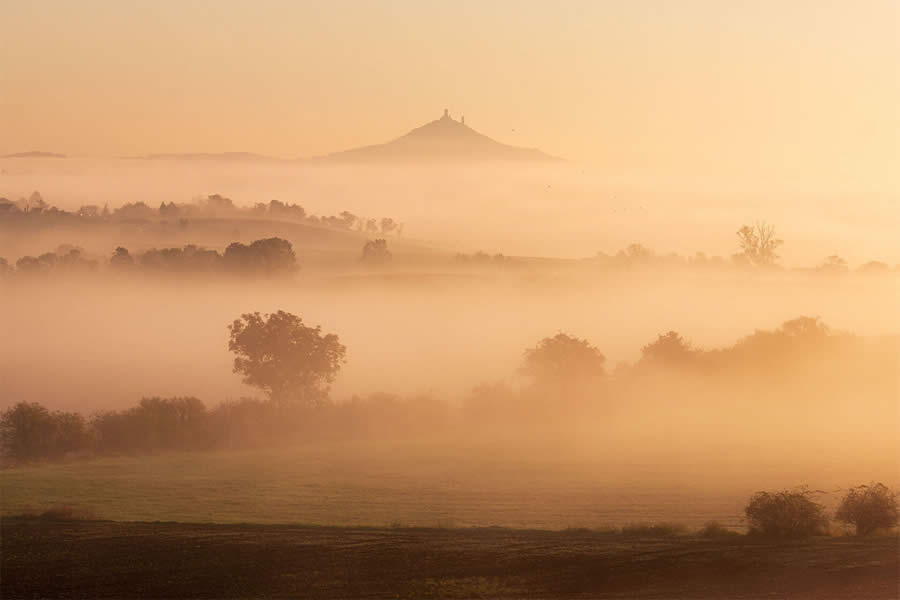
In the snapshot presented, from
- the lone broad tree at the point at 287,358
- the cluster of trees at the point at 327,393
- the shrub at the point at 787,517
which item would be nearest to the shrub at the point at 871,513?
the shrub at the point at 787,517

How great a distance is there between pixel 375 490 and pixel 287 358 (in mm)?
36078

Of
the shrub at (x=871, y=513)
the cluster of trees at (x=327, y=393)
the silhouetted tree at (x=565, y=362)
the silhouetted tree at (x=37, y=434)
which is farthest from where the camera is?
the silhouetted tree at (x=565, y=362)

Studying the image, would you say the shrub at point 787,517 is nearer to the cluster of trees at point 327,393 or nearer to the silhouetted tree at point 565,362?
the cluster of trees at point 327,393

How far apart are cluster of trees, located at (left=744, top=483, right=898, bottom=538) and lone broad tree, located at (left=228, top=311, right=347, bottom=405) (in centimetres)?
5471

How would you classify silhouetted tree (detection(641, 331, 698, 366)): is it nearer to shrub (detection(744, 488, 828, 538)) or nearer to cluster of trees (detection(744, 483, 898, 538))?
cluster of trees (detection(744, 483, 898, 538))

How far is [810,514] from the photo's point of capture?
205 ft

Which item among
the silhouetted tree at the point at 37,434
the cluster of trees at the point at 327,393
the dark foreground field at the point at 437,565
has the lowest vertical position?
the dark foreground field at the point at 437,565

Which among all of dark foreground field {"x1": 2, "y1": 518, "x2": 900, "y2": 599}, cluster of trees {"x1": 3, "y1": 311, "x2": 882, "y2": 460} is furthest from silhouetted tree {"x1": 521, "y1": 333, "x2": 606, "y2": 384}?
dark foreground field {"x1": 2, "y1": 518, "x2": 900, "y2": 599}

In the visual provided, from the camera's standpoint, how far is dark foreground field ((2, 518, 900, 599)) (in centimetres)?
5384

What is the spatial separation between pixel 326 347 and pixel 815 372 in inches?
1556

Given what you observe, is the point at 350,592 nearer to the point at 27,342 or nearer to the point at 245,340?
the point at 245,340

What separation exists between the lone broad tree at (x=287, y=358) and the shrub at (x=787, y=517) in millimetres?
54551

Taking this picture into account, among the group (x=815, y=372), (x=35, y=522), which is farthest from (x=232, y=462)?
(x=815, y=372)

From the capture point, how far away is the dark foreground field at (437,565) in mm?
53844
